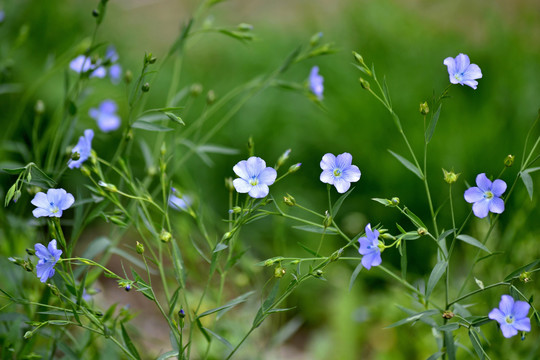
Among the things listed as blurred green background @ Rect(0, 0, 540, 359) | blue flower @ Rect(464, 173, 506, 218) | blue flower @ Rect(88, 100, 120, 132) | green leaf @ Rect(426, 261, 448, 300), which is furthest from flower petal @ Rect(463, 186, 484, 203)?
blue flower @ Rect(88, 100, 120, 132)

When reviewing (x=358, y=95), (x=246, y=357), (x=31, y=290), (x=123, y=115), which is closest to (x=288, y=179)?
(x=358, y=95)

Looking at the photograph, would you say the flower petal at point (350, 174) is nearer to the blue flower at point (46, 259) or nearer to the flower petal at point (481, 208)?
the flower petal at point (481, 208)

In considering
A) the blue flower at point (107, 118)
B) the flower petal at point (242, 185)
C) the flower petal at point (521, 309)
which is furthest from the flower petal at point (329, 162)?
the blue flower at point (107, 118)

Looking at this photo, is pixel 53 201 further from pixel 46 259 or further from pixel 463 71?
pixel 463 71

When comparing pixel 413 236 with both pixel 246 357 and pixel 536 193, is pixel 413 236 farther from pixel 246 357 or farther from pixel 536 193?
pixel 536 193

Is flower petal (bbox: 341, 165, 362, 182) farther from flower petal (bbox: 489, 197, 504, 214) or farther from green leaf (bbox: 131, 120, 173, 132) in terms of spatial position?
green leaf (bbox: 131, 120, 173, 132)

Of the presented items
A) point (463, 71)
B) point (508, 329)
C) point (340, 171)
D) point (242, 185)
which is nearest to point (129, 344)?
point (242, 185)
